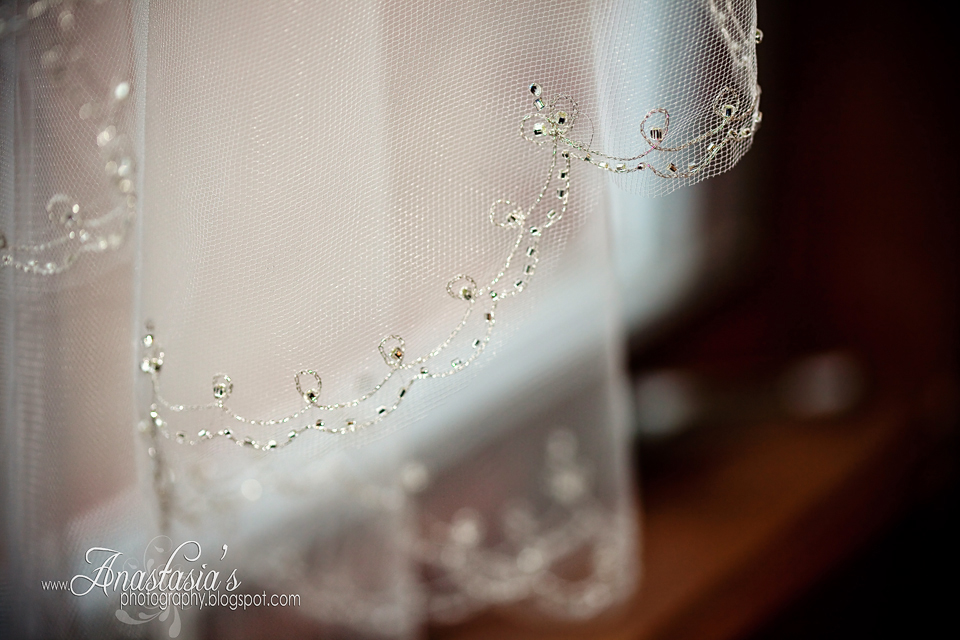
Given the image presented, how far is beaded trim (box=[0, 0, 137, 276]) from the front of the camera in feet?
1.23

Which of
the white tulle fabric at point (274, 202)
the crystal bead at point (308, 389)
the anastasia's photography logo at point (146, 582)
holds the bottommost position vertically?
the anastasia's photography logo at point (146, 582)

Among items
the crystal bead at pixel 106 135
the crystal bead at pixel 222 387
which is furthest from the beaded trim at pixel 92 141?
the crystal bead at pixel 222 387

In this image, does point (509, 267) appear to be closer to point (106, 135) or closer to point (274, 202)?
point (274, 202)

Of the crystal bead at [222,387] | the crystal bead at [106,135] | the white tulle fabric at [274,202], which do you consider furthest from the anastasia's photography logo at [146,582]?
the crystal bead at [106,135]

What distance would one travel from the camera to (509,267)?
37 centimetres

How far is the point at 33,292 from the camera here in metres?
0.39

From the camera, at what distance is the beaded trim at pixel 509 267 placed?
339mm

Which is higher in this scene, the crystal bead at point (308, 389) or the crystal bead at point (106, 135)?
the crystal bead at point (106, 135)

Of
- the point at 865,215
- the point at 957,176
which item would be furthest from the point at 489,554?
the point at 957,176

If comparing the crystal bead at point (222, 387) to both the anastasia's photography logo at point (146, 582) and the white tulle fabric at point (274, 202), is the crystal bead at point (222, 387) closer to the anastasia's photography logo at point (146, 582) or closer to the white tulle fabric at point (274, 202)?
the white tulle fabric at point (274, 202)

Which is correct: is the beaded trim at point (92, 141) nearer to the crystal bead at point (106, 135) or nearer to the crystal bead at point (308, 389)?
the crystal bead at point (106, 135)

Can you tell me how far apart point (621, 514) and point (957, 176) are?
96cm

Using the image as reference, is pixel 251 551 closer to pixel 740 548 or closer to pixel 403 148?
pixel 403 148

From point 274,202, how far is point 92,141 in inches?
5.1
